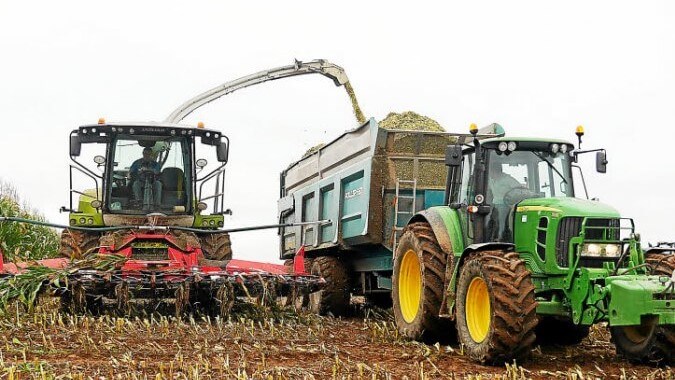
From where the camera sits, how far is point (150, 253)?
1148 cm

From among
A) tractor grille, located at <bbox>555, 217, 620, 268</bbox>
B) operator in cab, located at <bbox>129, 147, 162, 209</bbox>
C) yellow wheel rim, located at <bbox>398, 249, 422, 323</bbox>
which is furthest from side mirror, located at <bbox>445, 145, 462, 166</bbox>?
operator in cab, located at <bbox>129, 147, 162, 209</bbox>

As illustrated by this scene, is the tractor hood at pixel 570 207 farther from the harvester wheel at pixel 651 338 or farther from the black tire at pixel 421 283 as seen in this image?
the black tire at pixel 421 283

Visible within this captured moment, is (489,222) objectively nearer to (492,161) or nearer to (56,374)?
(492,161)

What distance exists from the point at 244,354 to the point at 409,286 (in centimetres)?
266

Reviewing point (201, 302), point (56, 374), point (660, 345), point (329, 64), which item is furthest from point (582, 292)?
point (329, 64)

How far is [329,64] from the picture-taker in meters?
17.8

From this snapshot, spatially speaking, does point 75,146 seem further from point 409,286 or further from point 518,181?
point 518,181

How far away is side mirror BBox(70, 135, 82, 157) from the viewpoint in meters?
11.8

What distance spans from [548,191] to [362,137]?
345cm

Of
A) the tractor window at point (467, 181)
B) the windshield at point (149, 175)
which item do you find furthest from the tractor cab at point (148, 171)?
the tractor window at point (467, 181)

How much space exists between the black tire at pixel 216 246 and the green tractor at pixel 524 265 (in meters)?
3.64

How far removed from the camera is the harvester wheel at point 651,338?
7.13 meters

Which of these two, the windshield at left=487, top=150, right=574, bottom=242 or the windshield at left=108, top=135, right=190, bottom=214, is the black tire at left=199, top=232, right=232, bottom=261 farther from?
the windshield at left=487, top=150, right=574, bottom=242

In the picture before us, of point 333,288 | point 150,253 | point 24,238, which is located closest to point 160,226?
point 150,253
